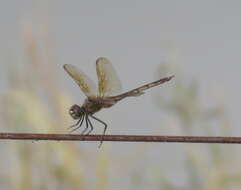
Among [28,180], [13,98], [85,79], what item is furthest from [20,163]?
[85,79]

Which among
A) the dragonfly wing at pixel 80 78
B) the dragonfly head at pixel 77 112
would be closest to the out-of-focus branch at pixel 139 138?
the dragonfly wing at pixel 80 78

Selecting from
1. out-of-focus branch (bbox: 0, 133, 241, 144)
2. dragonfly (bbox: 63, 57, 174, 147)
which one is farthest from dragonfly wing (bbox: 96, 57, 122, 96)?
out-of-focus branch (bbox: 0, 133, 241, 144)

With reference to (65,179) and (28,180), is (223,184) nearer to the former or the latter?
(65,179)

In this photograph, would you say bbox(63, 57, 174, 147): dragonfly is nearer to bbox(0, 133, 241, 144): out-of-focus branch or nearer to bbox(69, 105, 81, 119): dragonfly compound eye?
bbox(69, 105, 81, 119): dragonfly compound eye

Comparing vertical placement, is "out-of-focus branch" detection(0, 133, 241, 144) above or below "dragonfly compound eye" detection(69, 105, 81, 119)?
below

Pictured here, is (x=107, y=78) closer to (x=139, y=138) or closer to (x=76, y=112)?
Answer: (x=76, y=112)

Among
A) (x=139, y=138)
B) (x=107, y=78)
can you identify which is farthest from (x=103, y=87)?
(x=139, y=138)

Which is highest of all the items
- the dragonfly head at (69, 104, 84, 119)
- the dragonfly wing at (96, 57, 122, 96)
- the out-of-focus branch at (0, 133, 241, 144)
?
the dragonfly wing at (96, 57, 122, 96)

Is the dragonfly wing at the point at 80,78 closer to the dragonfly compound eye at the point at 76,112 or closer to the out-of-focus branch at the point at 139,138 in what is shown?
the dragonfly compound eye at the point at 76,112
